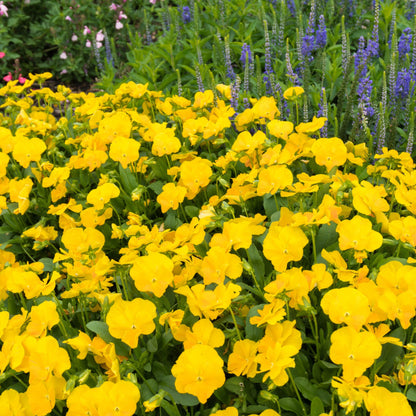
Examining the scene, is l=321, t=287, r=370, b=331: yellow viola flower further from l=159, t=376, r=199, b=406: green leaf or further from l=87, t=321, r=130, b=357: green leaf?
l=87, t=321, r=130, b=357: green leaf

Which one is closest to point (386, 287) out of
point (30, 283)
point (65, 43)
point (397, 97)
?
point (30, 283)

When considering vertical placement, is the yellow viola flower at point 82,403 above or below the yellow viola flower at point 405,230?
below

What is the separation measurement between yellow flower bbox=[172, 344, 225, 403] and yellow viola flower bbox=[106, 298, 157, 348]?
0.17m

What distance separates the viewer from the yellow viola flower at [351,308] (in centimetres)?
116

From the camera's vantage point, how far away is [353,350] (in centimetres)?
113

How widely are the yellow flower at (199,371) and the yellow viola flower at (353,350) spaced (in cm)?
26

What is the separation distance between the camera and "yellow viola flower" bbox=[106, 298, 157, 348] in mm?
1273

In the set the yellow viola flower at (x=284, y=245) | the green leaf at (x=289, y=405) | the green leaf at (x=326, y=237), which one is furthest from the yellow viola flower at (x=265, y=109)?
the green leaf at (x=289, y=405)

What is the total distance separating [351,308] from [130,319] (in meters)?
0.53

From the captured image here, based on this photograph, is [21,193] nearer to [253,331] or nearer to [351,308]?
[253,331]

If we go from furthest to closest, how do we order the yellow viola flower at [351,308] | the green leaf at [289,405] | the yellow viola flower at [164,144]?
the yellow viola flower at [164,144] → the green leaf at [289,405] → the yellow viola flower at [351,308]

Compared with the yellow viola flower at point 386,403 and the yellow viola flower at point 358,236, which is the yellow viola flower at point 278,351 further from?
the yellow viola flower at point 358,236

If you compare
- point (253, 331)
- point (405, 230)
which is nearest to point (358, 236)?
point (405, 230)

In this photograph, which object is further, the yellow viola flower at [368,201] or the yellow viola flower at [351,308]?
the yellow viola flower at [368,201]
